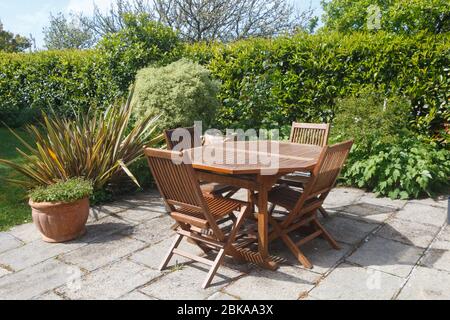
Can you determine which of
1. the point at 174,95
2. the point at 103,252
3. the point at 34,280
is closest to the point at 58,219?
the point at 103,252

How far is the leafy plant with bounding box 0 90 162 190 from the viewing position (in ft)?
13.5

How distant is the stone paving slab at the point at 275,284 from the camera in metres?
2.58

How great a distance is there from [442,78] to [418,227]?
2575 millimetres

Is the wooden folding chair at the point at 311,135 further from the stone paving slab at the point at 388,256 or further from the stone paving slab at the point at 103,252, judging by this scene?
the stone paving slab at the point at 103,252

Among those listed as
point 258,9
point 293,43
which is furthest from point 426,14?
point 258,9

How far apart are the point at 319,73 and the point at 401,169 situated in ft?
7.04

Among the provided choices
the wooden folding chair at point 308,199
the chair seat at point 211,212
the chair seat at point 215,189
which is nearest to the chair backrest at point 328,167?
the wooden folding chair at point 308,199

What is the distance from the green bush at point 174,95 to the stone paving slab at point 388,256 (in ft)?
11.1

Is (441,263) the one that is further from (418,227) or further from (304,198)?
(304,198)

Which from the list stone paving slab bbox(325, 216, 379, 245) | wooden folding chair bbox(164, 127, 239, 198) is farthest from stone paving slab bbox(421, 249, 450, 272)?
wooden folding chair bbox(164, 127, 239, 198)

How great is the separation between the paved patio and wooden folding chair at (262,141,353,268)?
0.13 metres

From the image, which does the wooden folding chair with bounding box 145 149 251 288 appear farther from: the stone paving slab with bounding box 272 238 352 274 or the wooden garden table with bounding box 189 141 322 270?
the stone paving slab with bounding box 272 238 352 274

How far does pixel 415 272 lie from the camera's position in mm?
2840

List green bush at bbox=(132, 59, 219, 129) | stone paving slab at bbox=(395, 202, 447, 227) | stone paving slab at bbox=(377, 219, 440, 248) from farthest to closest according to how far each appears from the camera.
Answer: green bush at bbox=(132, 59, 219, 129), stone paving slab at bbox=(395, 202, 447, 227), stone paving slab at bbox=(377, 219, 440, 248)
